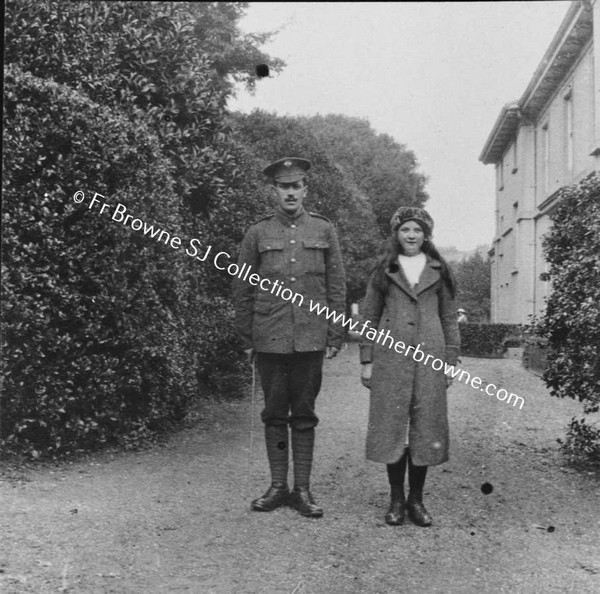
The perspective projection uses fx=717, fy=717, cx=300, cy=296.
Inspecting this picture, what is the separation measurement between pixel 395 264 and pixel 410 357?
23.2 inches

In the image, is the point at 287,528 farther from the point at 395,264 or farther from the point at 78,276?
the point at 78,276

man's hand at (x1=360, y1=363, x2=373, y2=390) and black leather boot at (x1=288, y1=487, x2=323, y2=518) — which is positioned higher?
man's hand at (x1=360, y1=363, x2=373, y2=390)

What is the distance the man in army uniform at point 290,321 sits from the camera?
179 inches

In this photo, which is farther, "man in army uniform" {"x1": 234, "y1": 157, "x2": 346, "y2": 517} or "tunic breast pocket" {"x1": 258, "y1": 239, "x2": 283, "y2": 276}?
"tunic breast pocket" {"x1": 258, "y1": 239, "x2": 283, "y2": 276}

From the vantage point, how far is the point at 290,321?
4.54 m

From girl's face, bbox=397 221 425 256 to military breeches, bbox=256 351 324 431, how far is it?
0.88 meters

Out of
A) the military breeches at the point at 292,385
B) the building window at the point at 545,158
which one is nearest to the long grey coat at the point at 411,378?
the military breeches at the point at 292,385

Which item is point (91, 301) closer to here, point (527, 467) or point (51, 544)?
point (51, 544)

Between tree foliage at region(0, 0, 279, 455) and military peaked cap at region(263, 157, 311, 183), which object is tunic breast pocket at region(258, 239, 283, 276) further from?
tree foliage at region(0, 0, 279, 455)

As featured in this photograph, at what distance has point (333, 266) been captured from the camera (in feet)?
15.5

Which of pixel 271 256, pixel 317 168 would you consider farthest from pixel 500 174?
pixel 271 256

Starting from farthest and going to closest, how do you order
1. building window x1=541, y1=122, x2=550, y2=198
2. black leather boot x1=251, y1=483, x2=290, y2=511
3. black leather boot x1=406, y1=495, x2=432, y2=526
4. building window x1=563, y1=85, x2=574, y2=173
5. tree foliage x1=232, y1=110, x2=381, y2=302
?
building window x1=541, y1=122, x2=550, y2=198 → building window x1=563, y1=85, x2=574, y2=173 → tree foliage x1=232, y1=110, x2=381, y2=302 → black leather boot x1=251, y1=483, x2=290, y2=511 → black leather boot x1=406, y1=495, x2=432, y2=526

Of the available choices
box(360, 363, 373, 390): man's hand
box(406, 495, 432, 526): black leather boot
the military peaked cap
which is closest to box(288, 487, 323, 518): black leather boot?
box(406, 495, 432, 526): black leather boot

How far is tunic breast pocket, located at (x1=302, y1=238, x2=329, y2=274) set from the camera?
464 centimetres
